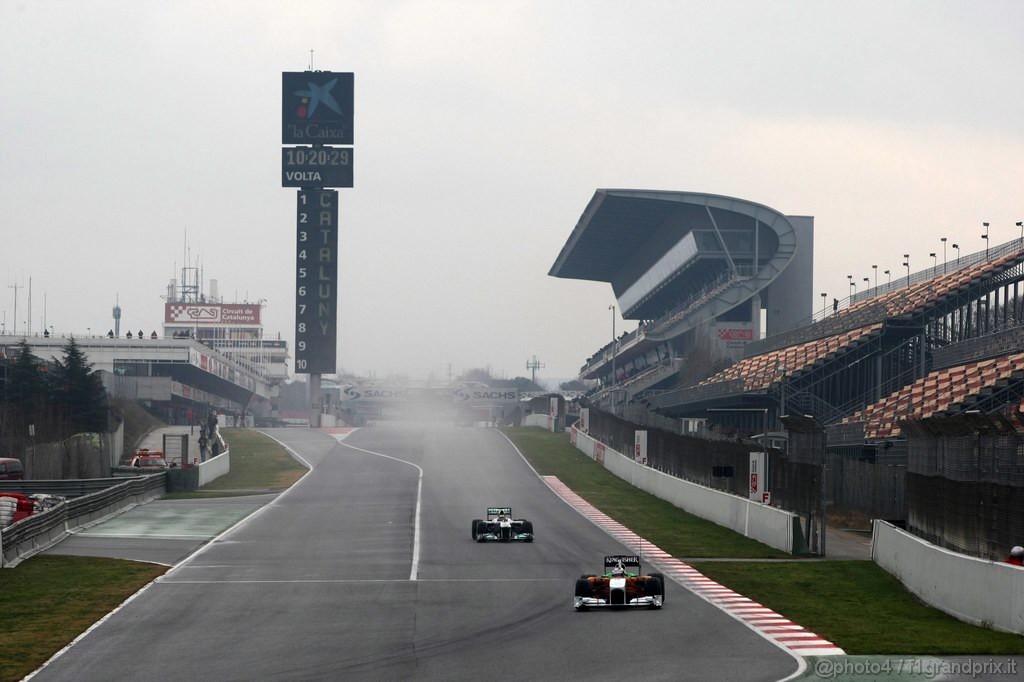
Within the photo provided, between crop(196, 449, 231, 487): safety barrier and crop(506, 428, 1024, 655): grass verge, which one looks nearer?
crop(506, 428, 1024, 655): grass verge

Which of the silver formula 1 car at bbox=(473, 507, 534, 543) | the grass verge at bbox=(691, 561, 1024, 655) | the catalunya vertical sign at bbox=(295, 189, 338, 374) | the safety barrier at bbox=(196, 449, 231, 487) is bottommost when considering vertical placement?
the grass verge at bbox=(691, 561, 1024, 655)

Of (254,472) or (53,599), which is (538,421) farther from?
(53,599)

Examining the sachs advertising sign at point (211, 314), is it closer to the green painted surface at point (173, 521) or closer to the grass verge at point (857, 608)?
the green painted surface at point (173, 521)

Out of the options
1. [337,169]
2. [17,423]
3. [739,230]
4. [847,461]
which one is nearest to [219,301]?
[337,169]

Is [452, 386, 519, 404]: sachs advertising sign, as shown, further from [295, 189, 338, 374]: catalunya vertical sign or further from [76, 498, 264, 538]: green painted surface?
[76, 498, 264, 538]: green painted surface

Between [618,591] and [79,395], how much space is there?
2448 inches

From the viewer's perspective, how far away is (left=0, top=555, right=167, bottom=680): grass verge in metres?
19.1

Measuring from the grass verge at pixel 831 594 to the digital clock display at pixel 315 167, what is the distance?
76.0 meters

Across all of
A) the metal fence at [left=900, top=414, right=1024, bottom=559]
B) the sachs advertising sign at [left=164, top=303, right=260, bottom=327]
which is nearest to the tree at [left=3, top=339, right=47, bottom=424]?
the metal fence at [left=900, top=414, right=1024, bottom=559]

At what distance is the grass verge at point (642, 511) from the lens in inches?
1352

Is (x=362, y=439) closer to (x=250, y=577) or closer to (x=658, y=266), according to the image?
(x=658, y=266)

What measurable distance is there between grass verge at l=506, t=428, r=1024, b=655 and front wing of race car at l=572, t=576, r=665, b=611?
2377 mm

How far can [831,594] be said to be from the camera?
2522 centimetres

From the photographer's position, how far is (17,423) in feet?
228
